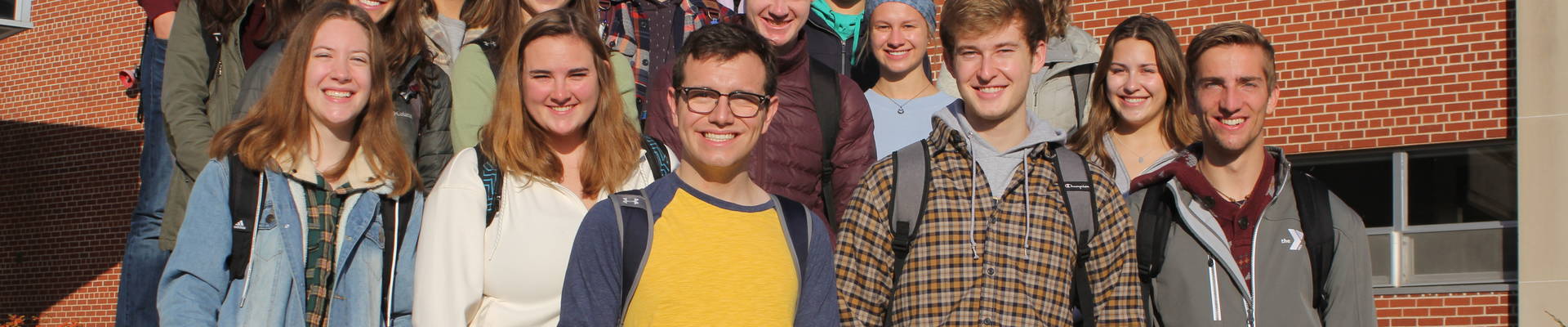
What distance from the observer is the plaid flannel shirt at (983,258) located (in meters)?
3.67

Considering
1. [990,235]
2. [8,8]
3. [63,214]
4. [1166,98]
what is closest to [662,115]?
[990,235]

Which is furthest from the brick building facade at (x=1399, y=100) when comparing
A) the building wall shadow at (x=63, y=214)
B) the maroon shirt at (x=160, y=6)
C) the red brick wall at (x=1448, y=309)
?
the building wall shadow at (x=63, y=214)

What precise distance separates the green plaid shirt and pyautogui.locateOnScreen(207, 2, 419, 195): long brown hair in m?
0.08

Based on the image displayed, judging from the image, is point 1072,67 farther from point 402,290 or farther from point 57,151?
point 57,151

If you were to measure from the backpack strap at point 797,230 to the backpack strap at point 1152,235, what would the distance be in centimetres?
122

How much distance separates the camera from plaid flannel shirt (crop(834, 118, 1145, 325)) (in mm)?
3666

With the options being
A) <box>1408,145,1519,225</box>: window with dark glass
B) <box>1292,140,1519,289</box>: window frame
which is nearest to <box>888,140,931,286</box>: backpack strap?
<box>1292,140,1519,289</box>: window frame

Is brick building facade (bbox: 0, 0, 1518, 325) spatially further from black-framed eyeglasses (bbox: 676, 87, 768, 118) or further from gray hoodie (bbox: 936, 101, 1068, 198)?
black-framed eyeglasses (bbox: 676, 87, 768, 118)

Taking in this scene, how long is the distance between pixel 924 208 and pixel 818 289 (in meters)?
0.56

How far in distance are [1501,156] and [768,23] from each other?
20.9 ft

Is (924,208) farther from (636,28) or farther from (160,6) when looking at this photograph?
(160,6)

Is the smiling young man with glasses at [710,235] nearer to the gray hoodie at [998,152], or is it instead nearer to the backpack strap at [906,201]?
the backpack strap at [906,201]

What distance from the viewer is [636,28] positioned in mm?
5820

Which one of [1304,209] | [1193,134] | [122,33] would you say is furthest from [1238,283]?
[122,33]
